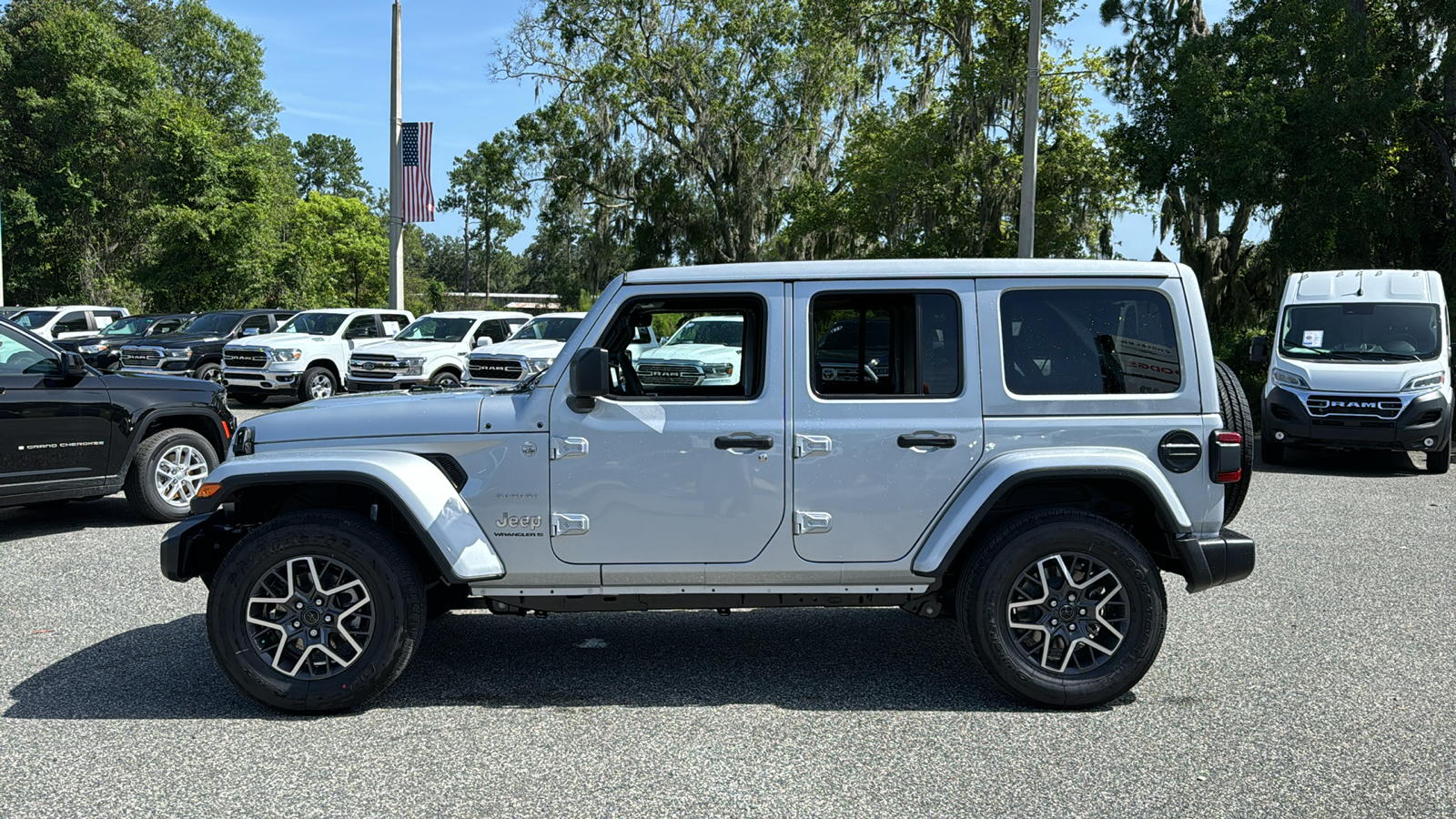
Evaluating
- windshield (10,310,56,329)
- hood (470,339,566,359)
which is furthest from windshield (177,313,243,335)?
hood (470,339,566,359)

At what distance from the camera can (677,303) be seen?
Answer: 16.0 feet

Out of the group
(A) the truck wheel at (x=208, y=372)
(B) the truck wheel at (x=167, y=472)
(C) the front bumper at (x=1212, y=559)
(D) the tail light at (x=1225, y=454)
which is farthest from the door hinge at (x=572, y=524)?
(A) the truck wheel at (x=208, y=372)

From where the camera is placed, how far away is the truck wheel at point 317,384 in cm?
1978

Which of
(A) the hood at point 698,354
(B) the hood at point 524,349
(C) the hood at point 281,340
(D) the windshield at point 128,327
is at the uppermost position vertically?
A: (D) the windshield at point 128,327

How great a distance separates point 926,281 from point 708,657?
85.1 inches

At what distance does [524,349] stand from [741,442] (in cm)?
1272

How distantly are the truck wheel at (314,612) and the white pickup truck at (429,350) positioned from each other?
42.1 feet

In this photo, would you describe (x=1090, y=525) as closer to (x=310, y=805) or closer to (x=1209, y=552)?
(x=1209, y=552)

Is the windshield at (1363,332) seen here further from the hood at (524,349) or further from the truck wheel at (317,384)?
the truck wheel at (317,384)

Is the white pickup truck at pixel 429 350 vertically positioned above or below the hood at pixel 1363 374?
above

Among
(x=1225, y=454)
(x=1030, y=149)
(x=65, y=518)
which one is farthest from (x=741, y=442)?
(x=1030, y=149)

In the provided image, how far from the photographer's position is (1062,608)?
478 centimetres

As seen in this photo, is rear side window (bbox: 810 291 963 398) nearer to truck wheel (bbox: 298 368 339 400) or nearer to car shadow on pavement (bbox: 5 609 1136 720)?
car shadow on pavement (bbox: 5 609 1136 720)

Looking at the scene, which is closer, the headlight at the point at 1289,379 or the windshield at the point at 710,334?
the windshield at the point at 710,334
